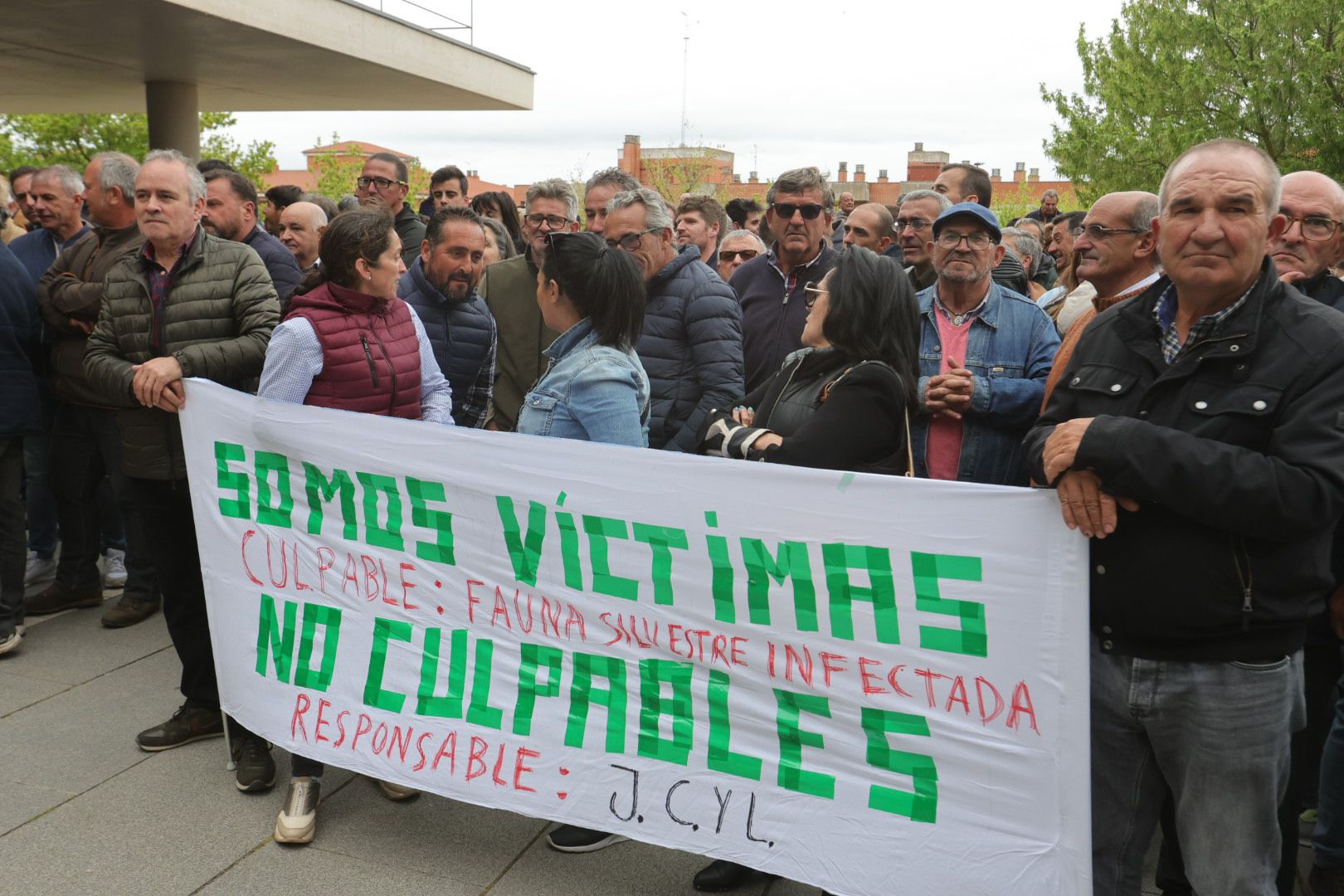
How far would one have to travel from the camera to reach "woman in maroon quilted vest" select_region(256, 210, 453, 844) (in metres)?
3.58

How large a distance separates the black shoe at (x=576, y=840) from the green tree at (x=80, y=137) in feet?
99.7

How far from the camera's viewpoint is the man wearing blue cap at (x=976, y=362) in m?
3.64

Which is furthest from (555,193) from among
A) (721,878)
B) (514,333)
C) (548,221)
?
(721,878)

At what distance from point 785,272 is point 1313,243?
2.22m

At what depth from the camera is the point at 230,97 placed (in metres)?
18.6

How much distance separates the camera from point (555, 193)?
5660mm

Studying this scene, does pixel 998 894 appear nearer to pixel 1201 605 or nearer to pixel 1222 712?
pixel 1222 712

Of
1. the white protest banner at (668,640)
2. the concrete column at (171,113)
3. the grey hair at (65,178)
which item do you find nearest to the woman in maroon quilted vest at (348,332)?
the white protest banner at (668,640)

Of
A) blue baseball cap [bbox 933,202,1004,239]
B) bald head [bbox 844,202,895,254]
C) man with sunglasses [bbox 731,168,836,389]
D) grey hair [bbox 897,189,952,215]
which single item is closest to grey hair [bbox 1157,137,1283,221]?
blue baseball cap [bbox 933,202,1004,239]

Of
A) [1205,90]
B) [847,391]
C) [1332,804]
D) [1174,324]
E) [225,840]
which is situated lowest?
[225,840]

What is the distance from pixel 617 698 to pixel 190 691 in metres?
1.97

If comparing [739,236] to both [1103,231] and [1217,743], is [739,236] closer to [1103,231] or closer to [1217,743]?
[1103,231]

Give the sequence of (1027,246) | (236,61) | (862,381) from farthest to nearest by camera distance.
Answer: (236,61)
(1027,246)
(862,381)

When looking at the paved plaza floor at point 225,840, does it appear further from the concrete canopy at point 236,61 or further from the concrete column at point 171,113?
the concrete column at point 171,113
